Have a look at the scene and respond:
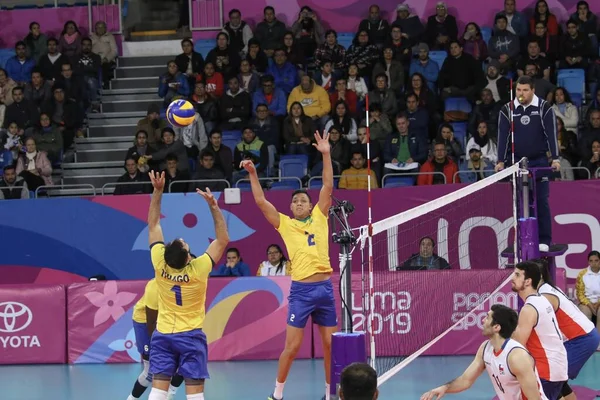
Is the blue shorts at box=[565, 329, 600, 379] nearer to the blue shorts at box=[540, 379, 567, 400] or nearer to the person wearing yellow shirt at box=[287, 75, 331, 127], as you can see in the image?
the blue shorts at box=[540, 379, 567, 400]

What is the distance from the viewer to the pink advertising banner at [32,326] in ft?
54.9

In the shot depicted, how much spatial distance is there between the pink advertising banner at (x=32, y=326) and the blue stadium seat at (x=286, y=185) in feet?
14.9

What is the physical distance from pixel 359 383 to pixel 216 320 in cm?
1061

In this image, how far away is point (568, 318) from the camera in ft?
35.7

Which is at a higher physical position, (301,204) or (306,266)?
(301,204)

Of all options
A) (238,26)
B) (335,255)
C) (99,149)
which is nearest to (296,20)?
(238,26)

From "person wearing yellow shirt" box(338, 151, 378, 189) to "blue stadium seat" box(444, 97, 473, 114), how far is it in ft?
8.58

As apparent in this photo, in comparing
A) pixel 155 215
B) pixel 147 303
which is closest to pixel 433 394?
pixel 155 215

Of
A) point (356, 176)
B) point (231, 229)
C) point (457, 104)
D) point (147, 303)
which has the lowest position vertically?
point (147, 303)

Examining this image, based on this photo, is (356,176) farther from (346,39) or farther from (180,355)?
(180,355)

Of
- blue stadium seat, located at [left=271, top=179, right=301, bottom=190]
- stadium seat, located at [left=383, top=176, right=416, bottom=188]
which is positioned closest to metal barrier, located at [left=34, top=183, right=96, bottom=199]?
blue stadium seat, located at [left=271, top=179, right=301, bottom=190]

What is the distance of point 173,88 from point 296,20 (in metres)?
3.43

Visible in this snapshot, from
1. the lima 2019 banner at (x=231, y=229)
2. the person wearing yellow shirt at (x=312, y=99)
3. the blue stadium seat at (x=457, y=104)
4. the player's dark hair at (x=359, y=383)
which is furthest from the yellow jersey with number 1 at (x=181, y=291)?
the blue stadium seat at (x=457, y=104)

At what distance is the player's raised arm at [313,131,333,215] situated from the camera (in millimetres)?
11227
